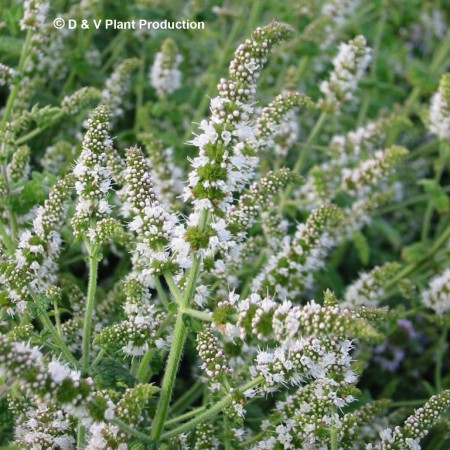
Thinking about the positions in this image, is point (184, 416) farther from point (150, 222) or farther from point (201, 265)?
point (150, 222)

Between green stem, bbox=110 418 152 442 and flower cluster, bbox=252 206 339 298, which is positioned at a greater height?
flower cluster, bbox=252 206 339 298

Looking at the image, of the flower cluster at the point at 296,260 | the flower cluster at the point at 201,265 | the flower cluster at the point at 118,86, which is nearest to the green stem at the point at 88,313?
the flower cluster at the point at 201,265

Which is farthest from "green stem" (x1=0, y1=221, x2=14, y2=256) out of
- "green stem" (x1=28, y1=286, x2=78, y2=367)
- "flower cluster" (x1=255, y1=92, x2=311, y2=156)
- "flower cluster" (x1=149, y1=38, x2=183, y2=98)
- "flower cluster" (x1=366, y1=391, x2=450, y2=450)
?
"flower cluster" (x1=149, y1=38, x2=183, y2=98)

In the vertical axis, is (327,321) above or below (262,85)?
below

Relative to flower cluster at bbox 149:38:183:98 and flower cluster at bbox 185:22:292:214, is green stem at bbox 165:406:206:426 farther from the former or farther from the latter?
flower cluster at bbox 149:38:183:98

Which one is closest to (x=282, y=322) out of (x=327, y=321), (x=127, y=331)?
(x=327, y=321)

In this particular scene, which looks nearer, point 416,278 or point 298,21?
point 416,278

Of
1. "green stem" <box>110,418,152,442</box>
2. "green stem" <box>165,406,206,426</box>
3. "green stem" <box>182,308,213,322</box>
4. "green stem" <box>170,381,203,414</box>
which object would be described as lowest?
"green stem" <box>170,381,203,414</box>

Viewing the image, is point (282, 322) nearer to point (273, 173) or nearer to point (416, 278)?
point (273, 173)

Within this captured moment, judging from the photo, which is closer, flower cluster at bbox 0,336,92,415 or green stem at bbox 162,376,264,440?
flower cluster at bbox 0,336,92,415

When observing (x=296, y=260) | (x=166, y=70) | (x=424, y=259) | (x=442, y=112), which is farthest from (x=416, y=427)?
(x=166, y=70)

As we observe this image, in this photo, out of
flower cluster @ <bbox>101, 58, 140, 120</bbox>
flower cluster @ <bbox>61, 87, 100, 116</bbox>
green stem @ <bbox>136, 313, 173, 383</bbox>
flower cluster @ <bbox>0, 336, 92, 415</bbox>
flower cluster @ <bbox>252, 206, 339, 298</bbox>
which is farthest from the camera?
flower cluster @ <bbox>101, 58, 140, 120</bbox>
